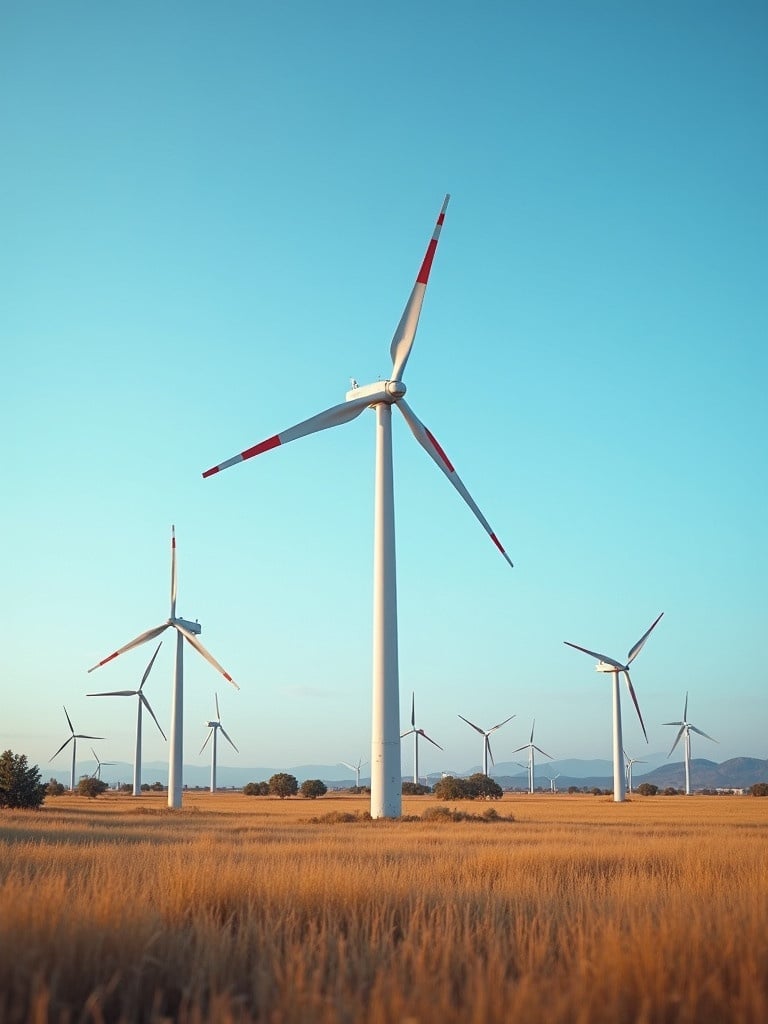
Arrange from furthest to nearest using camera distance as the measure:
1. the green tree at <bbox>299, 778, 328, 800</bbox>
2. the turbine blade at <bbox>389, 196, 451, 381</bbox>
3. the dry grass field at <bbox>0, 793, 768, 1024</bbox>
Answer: the green tree at <bbox>299, 778, 328, 800</bbox> < the turbine blade at <bbox>389, 196, 451, 381</bbox> < the dry grass field at <bbox>0, 793, 768, 1024</bbox>

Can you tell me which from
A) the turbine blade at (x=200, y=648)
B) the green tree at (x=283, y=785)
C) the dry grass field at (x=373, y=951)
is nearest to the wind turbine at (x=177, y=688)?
the turbine blade at (x=200, y=648)

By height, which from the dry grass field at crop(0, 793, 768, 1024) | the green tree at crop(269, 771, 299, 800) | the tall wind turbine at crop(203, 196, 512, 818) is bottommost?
the green tree at crop(269, 771, 299, 800)

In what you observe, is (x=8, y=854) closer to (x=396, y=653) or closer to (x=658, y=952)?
(x=658, y=952)

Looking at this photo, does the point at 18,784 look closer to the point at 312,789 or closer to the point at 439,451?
the point at 439,451

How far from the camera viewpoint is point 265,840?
3531 centimetres

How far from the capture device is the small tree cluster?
3851 inches

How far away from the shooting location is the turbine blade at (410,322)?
5631 centimetres

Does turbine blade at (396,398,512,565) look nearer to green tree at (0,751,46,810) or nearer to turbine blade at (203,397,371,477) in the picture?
turbine blade at (203,397,371,477)

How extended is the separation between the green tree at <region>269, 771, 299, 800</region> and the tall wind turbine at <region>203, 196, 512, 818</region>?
73.2 m

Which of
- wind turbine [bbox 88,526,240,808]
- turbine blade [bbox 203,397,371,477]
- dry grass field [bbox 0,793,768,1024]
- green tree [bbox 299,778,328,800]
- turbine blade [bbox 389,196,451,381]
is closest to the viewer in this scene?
dry grass field [bbox 0,793,768,1024]

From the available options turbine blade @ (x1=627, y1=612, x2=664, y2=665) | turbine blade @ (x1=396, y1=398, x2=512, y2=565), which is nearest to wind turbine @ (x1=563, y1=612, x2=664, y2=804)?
turbine blade @ (x1=627, y1=612, x2=664, y2=665)

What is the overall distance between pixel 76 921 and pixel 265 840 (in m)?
26.6

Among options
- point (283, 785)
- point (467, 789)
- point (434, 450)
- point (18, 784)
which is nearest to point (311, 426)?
point (434, 450)

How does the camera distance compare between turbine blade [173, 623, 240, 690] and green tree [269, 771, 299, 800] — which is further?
green tree [269, 771, 299, 800]
